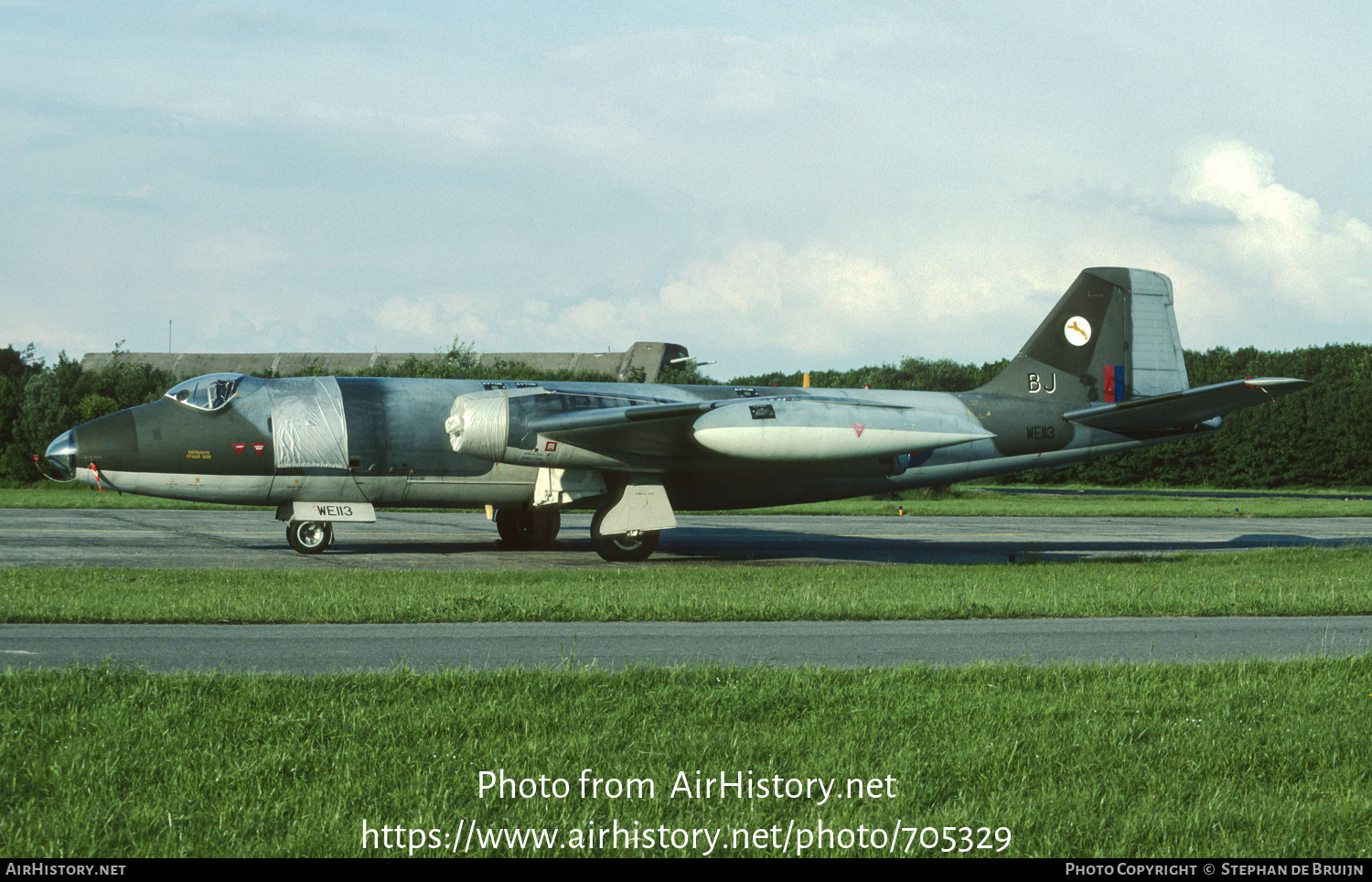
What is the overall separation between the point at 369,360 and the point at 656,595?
5635 cm

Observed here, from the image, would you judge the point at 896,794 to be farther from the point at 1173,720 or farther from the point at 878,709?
the point at 1173,720

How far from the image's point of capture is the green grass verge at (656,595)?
39.9ft

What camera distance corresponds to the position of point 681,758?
20.7ft

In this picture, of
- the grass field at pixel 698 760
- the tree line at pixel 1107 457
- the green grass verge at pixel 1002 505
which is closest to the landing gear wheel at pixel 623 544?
the grass field at pixel 698 760

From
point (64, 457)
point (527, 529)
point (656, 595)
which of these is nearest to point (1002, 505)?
point (527, 529)

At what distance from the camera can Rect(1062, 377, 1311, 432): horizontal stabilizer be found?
71.9 ft

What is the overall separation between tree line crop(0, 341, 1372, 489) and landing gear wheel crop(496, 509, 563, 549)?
16764 millimetres

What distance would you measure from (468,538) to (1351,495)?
4713 centimetres

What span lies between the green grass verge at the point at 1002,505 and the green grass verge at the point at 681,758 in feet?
91.0

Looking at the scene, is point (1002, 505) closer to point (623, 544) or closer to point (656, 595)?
point (623, 544)

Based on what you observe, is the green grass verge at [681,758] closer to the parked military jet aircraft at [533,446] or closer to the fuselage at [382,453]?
the parked military jet aircraft at [533,446]
